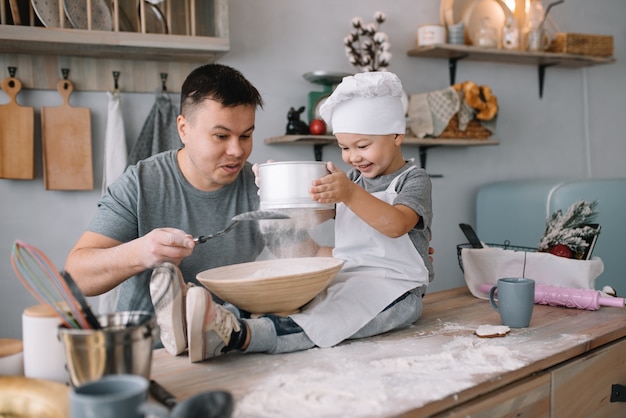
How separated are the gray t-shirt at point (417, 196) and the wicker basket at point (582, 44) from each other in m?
2.38

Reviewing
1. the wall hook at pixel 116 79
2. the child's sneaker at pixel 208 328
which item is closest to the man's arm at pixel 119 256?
the child's sneaker at pixel 208 328

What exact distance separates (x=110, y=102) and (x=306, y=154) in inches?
39.8

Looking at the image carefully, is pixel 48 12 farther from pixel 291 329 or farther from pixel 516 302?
pixel 516 302

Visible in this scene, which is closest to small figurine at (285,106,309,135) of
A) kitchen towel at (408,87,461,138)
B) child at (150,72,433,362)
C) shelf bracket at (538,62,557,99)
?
kitchen towel at (408,87,461,138)

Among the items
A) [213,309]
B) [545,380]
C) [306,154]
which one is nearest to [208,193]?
[213,309]

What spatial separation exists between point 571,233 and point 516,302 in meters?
0.46

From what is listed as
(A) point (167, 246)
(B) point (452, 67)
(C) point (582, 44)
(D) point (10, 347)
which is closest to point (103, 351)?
(D) point (10, 347)

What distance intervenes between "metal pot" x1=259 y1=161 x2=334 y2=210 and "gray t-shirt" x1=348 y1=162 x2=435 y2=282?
27cm

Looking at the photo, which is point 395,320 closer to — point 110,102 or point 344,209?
point 344,209

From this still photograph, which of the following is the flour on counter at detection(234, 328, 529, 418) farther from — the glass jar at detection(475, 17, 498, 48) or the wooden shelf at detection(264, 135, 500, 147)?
the glass jar at detection(475, 17, 498, 48)

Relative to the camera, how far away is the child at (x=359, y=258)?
3.85 ft

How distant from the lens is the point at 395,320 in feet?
4.64

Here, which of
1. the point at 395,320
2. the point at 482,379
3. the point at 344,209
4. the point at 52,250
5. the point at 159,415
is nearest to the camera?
the point at 159,415

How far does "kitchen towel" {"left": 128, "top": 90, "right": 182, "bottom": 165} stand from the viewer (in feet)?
8.23
